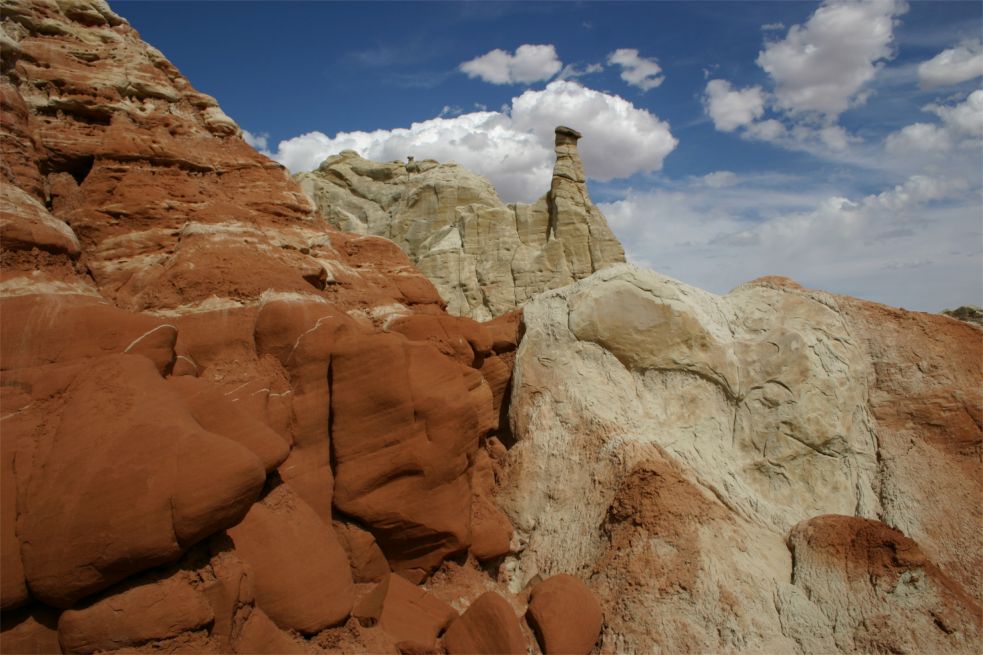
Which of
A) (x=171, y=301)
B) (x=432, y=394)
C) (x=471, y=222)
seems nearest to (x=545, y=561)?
(x=432, y=394)

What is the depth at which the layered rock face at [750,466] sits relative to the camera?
7.90 meters

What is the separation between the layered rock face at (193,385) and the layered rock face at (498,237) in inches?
796

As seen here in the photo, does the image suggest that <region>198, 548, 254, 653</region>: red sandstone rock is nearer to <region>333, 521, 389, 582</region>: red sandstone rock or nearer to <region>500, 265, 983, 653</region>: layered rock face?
<region>333, 521, 389, 582</region>: red sandstone rock

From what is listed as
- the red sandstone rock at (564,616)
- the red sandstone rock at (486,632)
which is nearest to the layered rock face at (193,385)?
the red sandstone rock at (486,632)

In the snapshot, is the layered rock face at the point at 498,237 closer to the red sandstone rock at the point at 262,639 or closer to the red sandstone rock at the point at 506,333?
the red sandstone rock at the point at 506,333

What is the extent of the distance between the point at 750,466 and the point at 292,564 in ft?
24.8

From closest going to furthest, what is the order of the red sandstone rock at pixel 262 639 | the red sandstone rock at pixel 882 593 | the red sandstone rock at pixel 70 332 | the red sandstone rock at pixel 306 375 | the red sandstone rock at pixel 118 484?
the red sandstone rock at pixel 118 484 → the red sandstone rock at pixel 262 639 → the red sandstone rock at pixel 70 332 → the red sandstone rock at pixel 882 593 → the red sandstone rock at pixel 306 375

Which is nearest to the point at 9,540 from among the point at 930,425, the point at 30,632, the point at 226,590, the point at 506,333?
the point at 30,632

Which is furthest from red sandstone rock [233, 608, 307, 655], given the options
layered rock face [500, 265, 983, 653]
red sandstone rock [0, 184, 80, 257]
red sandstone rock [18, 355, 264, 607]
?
red sandstone rock [0, 184, 80, 257]

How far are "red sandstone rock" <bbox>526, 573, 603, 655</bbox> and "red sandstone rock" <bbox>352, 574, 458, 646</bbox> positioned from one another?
118 centimetres

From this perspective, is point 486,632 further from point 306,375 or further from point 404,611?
point 306,375

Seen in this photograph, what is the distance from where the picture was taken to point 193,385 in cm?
662

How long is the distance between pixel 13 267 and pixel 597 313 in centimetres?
870

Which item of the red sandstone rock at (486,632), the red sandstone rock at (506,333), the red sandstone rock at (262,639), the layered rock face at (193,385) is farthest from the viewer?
the red sandstone rock at (506,333)
